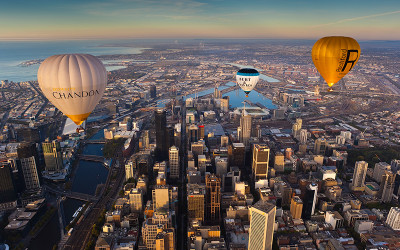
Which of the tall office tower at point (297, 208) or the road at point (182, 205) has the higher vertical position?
the tall office tower at point (297, 208)

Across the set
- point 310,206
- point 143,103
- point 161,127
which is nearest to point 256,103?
point 143,103

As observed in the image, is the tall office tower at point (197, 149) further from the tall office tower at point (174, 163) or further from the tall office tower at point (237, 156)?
the tall office tower at point (174, 163)

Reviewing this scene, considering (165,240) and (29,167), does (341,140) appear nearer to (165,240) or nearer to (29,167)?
(165,240)

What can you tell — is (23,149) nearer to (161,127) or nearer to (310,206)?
(161,127)

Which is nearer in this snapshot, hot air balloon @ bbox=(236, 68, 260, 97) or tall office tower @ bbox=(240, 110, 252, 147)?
hot air balloon @ bbox=(236, 68, 260, 97)

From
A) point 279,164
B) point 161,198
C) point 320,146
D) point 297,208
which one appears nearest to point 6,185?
point 161,198

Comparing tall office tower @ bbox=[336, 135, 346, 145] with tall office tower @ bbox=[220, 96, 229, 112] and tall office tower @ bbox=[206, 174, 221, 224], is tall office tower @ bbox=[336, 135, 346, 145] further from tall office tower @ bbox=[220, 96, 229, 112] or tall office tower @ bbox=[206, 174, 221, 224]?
tall office tower @ bbox=[206, 174, 221, 224]

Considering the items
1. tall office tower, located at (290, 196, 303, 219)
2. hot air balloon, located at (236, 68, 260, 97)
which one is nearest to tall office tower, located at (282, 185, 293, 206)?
tall office tower, located at (290, 196, 303, 219)

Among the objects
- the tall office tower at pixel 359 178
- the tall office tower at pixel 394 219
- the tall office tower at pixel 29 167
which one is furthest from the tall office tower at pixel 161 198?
the tall office tower at pixel 359 178
